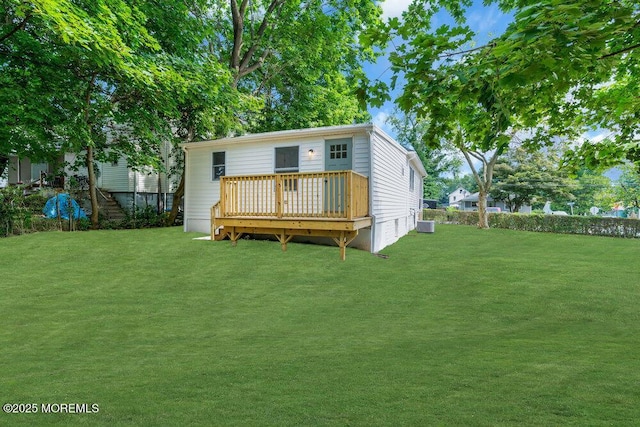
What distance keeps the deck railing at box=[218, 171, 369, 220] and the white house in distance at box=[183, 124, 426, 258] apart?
26 millimetres

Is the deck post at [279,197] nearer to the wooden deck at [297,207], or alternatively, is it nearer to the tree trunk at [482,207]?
the wooden deck at [297,207]

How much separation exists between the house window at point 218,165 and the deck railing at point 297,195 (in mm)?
2561

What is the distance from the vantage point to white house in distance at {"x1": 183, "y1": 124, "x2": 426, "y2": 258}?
952cm

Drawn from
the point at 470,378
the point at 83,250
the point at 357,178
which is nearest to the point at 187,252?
the point at 83,250

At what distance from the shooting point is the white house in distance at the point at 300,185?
31.2ft

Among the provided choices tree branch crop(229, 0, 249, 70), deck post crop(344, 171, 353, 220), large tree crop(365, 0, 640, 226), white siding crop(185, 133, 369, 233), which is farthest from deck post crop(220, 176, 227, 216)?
tree branch crop(229, 0, 249, 70)

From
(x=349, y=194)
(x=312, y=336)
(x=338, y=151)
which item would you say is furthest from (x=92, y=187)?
(x=312, y=336)

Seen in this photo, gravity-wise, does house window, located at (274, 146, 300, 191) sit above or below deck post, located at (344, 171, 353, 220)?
above

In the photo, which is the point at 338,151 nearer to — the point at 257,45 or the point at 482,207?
the point at 257,45

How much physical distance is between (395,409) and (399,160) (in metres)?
13.6

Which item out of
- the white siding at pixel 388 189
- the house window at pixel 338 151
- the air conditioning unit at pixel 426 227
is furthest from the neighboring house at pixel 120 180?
the air conditioning unit at pixel 426 227

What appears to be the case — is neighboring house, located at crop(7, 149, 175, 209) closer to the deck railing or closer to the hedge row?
the deck railing

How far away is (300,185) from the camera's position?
1103 cm

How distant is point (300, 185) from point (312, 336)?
6985 millimetres
